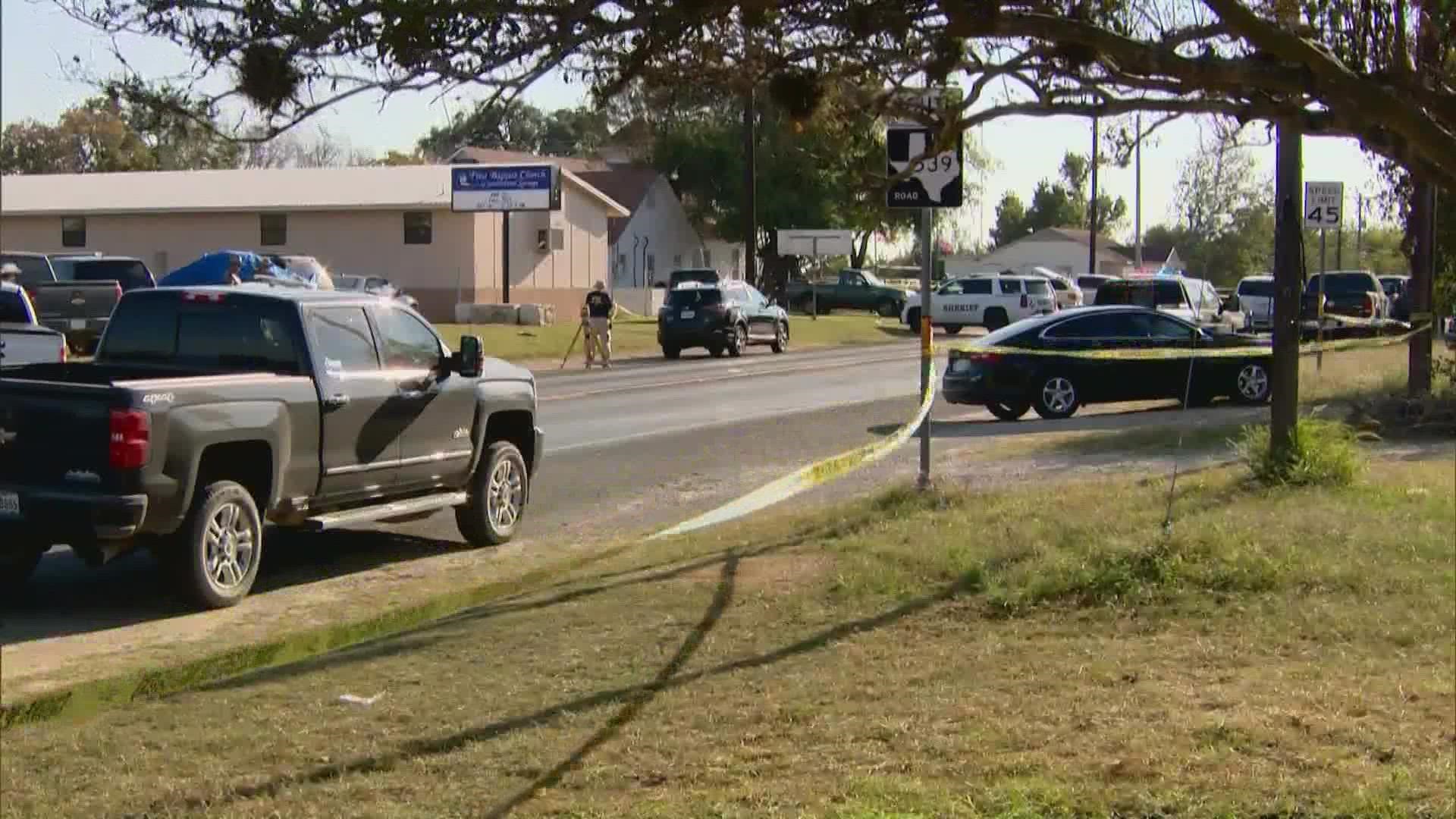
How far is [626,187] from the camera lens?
69.8 m

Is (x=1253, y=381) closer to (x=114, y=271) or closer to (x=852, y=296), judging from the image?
(x=114, y=271)

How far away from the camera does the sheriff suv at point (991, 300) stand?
50094mm

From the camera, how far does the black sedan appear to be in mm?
21203

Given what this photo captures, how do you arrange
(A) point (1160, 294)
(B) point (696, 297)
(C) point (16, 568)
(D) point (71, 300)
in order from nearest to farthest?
(C) point (16, 568)
(D) point (71, 300)
(A) point (1160, 294)
(B) point (696, 297)

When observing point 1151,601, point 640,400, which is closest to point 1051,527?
point 1151,601

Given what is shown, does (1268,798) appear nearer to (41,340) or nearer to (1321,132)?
(1321,132)

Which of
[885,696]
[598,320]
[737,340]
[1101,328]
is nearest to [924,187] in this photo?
→ [885,696]

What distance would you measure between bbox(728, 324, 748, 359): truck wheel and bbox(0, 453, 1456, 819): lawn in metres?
27.8

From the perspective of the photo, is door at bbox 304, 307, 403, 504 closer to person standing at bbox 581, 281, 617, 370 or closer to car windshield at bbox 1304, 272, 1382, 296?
person standing at bbox 581, 281, 617, 370

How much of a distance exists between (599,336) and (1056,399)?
14.6 metres

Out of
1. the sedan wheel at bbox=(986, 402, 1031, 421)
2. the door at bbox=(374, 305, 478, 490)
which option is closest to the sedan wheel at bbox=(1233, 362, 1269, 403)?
the sedan wheel at bbox=(986, 402, 1031, 421)

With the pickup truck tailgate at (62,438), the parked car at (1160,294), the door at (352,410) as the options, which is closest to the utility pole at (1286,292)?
the door at (352,410)

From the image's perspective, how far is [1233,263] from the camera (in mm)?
59031

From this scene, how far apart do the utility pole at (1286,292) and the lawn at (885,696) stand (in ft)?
4.03
